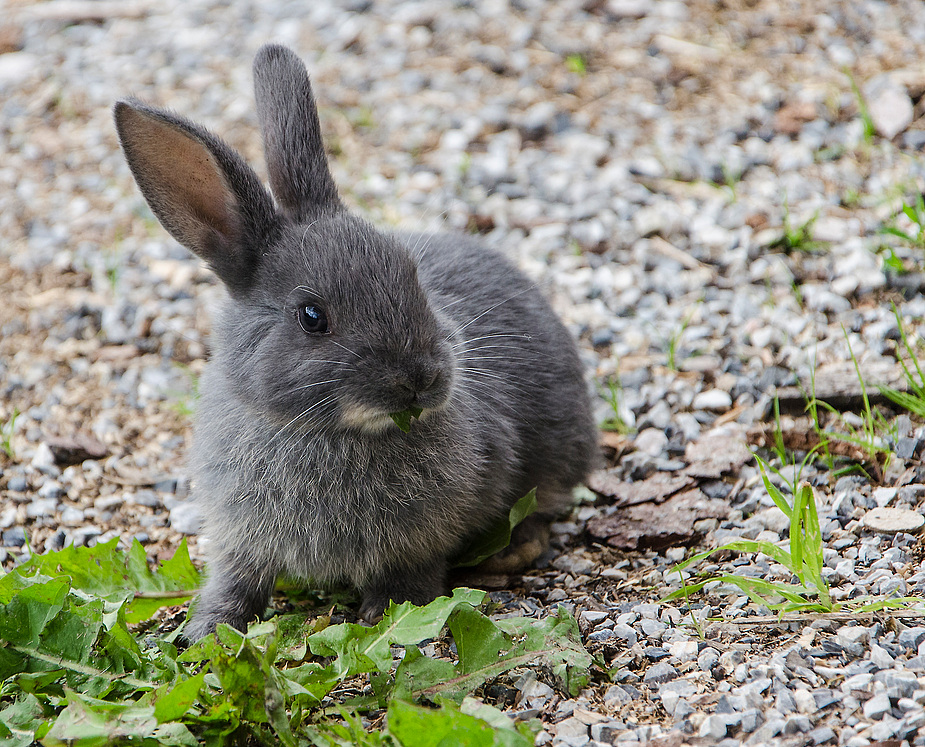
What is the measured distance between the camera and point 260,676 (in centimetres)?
343

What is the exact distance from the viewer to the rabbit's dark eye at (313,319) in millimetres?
4090

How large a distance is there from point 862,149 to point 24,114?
6980 millimetres

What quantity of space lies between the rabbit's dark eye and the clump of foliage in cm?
111

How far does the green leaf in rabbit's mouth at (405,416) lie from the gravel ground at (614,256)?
104 centimetres

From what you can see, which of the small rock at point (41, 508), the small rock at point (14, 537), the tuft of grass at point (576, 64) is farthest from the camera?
the tuft of grass at point (576, 64)

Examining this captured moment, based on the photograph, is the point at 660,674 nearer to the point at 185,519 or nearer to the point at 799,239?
the point at 185,519

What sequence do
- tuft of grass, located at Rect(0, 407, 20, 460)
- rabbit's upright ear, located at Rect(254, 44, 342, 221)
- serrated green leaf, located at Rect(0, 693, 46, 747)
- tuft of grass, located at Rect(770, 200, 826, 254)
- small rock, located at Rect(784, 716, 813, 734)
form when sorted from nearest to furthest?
small rock, located at Rect(784, 716, 813, 734), serrated green leaf, located at Rect(0, 693, 46, 747), rabbit's upright ear, located at Rect(254, 44, 342, 221), tuft of grass, located at Rect(0, 407, 20, 460), tuft of grass, located at Rect(770, 200, 826, 254)

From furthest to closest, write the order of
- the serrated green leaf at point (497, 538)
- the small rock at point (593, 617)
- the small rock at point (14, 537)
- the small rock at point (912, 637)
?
1. the small rock at point (14, 537)
2. the serrated green leaf at point (497, 538)
3. the small rock at point (593, 617)
4. the small rock at point (912, 637)

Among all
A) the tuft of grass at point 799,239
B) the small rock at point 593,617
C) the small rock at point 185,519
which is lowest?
the small rock at point 185,519

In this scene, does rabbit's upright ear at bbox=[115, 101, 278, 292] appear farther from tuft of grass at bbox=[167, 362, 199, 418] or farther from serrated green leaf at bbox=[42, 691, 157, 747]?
tuft of grass at bbox=[167, 362, 199, 418]

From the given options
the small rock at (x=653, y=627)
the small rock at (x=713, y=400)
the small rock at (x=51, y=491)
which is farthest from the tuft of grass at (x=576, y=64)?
the small rock at (x=653, y=627)

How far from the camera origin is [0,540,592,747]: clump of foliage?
3.31 meters

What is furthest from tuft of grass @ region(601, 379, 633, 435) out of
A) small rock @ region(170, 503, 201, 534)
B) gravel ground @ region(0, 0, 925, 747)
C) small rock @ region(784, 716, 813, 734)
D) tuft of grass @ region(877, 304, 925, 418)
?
small rock @ region(784, 716, 813, 734)

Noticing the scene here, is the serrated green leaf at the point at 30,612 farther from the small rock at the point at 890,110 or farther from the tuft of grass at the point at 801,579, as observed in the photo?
the small rock at the point at 890,110
